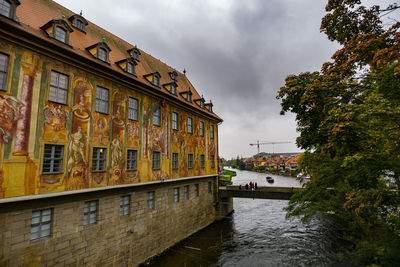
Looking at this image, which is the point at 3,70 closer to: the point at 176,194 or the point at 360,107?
the point at 360,107

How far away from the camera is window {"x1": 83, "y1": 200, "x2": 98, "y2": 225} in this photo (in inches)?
414

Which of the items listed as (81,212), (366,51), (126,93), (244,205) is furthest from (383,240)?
(244,205)

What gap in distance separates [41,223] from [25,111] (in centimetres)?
470

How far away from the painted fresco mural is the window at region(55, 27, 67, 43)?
1.36m

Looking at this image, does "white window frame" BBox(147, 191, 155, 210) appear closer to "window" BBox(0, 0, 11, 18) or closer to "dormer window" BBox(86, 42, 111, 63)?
"dormer window" BBox(86, 42, 111, 63)

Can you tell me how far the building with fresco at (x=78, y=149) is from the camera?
27.1 feet

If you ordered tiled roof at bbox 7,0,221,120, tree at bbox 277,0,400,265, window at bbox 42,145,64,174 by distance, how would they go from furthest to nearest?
Result: tiled roof at bbox 7,0,221,120
window at bbox 42,145,64,174
tree at bbox 277,0,400,265

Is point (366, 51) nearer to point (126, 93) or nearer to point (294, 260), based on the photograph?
point (126, 93)

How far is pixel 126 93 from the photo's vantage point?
13.1 m

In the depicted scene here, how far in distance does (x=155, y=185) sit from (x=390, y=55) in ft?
44.6

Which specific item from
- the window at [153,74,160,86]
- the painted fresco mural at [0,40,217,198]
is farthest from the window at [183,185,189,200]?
the window at [153,74,160,86]

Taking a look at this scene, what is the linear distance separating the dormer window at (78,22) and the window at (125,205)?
34.4 ft

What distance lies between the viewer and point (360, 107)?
220 inches

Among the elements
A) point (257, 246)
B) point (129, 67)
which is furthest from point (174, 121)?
point (257, 246)
